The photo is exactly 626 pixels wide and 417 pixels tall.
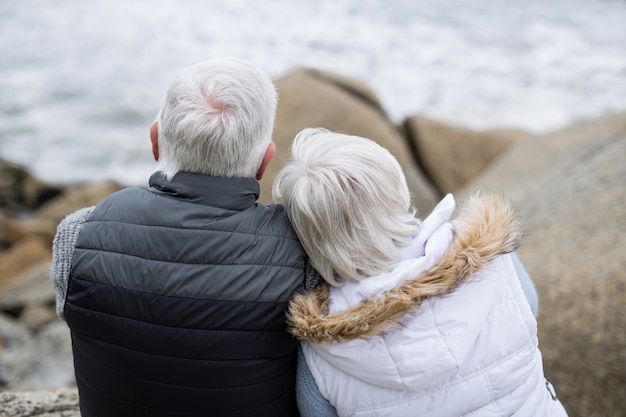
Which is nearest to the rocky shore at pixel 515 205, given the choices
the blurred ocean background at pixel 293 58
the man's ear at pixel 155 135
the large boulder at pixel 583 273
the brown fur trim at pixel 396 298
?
the large boulder at pixel 583 273

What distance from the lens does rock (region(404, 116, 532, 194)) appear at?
6.96m

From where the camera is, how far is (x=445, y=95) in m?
12.0

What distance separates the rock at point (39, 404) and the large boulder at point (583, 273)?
6.67 feet

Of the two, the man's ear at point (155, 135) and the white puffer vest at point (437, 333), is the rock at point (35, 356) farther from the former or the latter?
the white puffer vest at point (437, 333)

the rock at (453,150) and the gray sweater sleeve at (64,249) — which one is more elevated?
the gray sweater sleeve at (64,249)

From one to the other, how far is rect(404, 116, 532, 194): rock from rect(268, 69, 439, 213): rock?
28cm

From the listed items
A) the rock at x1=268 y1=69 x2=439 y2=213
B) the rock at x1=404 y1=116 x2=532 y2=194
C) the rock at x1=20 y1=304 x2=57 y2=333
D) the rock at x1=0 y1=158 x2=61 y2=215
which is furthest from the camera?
the rock at x1=0 y1=158 x2=61 y2=215

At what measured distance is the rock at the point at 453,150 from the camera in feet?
22.9

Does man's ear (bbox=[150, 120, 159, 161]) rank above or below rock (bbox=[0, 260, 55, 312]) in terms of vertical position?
above

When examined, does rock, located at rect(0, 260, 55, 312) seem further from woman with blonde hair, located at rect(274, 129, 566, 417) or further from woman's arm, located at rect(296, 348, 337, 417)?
woman with blonde hair, located at rect(274, 129, 566, 417)

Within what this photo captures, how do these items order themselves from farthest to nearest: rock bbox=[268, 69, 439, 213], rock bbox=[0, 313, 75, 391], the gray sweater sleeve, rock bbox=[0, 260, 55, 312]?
1. rock bbox=[268, 69, 439, 213]
2. rock bbox=[0, 260, 55, 312]
3. rock bbox=[0, 313, 75, 391]
4. the gray sweater sleeve

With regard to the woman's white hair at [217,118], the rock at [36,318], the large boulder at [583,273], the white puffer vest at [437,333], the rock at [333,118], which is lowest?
the rock at [36,318]

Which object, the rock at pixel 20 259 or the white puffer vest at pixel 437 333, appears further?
the rock at pixel 20 259

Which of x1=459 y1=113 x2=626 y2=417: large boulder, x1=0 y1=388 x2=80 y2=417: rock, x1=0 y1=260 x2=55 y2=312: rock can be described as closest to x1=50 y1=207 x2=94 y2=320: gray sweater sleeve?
x1=0 y1=388 x2=80 y2=417: rock
